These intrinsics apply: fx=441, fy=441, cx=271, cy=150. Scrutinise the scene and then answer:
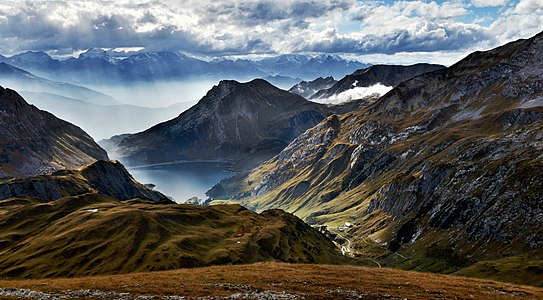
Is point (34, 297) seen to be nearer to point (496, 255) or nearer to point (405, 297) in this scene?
point (405, 297)

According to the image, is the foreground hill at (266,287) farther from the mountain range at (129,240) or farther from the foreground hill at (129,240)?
the mountain range at (129,240)

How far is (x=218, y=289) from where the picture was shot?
218 feet

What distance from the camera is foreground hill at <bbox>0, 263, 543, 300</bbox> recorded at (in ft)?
201

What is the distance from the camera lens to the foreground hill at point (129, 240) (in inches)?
4865

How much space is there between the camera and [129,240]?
138m

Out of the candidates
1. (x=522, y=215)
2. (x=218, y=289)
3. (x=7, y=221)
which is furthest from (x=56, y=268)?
(x=522, y=215)

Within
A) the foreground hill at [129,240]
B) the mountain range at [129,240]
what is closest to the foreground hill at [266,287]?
the foreground hill at [129,240]

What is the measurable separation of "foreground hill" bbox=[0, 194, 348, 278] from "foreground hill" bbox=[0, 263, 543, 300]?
4794 cm

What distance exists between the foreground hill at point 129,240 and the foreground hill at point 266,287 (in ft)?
157

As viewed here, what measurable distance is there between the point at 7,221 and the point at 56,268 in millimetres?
64377

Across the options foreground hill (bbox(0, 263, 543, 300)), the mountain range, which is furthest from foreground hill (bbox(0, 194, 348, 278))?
foreground hill (bbox(0, 263, 543, 300))

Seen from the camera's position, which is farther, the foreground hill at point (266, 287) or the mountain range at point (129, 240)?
the mountain range at point (129, 240)

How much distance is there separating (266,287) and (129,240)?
81540 mm

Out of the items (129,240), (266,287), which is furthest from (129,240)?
(266,287)
